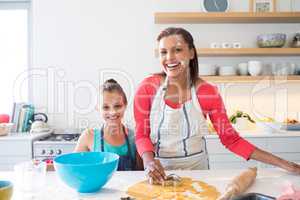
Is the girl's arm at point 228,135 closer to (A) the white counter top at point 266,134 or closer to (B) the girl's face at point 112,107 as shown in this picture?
(B) the girl's face at point 112,107

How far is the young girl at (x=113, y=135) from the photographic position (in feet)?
5.07

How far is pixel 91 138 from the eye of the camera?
1581 mm

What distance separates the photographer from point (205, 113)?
158 cm

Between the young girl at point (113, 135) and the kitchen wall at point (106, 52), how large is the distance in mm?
1446

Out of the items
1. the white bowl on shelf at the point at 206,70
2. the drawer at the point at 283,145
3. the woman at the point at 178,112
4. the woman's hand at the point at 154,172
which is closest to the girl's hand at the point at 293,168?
the woman at the point at 178,112

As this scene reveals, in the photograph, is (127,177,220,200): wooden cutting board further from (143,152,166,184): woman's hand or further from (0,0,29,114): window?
(0,0,29,114): window

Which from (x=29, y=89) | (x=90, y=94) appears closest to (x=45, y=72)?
(x=29, y=89)

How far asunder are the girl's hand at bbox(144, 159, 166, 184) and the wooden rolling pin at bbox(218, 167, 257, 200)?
24 cm

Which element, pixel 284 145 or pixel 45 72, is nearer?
pixel 284 145

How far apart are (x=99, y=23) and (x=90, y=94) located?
67 centimetres

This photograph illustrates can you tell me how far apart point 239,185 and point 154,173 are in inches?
11.9

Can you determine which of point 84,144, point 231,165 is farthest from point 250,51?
point 84,144

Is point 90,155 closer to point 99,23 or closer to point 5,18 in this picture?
point 99,23

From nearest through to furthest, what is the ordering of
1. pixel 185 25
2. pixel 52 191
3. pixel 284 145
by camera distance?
pixel 52 191 < pixel 284 145 < pixel 185 25
